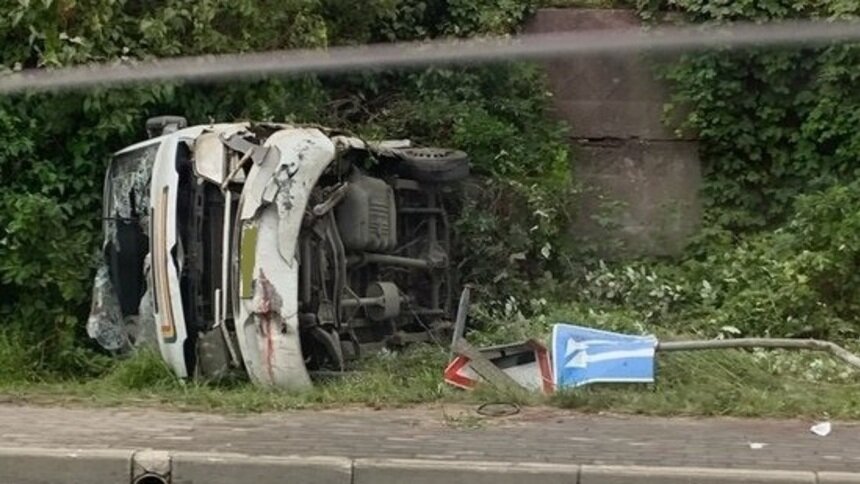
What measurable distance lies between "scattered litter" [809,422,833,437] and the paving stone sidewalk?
1.5 inches

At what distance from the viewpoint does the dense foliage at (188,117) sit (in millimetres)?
8578

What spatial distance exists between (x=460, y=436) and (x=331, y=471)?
0.89 metres

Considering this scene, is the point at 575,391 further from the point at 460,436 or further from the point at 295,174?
the point at 295,174

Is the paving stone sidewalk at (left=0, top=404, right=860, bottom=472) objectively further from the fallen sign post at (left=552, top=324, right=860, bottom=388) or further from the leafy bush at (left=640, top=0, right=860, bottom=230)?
the leafy bush at (left=640, top=0, right=860, bottom=230)

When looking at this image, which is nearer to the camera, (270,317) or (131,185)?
(270,317)

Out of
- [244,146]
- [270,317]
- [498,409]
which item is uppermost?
[244,146]

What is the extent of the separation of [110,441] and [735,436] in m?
3.11

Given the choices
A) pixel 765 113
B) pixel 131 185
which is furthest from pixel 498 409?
pixel 765 113

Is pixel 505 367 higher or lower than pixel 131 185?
lower

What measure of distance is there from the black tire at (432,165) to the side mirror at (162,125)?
60.4 inches

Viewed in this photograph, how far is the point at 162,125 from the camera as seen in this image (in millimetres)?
8617

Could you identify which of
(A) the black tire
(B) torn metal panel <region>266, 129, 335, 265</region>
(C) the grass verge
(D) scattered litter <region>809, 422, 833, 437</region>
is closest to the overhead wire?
(A) the black tire

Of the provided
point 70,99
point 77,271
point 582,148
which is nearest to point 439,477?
point 77,271

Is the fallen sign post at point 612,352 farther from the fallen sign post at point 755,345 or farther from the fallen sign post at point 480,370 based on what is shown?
the fallen sign post at point 480,370
